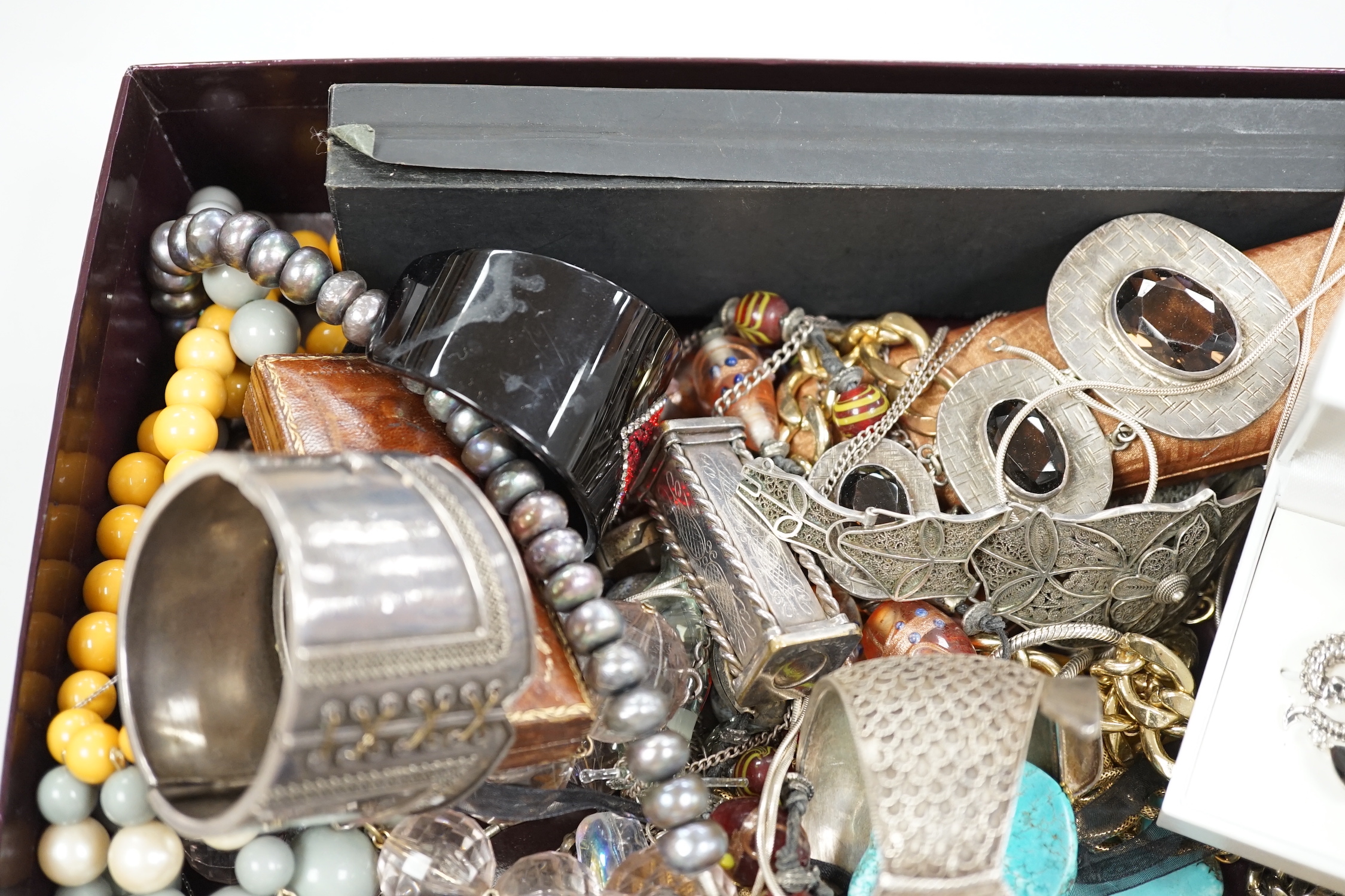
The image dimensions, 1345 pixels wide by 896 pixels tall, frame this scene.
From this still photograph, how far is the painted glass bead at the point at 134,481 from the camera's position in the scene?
3.44 ft

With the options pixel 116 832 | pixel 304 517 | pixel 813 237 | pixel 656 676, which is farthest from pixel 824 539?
pixel 116 832

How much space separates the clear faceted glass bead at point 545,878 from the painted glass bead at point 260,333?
513mm

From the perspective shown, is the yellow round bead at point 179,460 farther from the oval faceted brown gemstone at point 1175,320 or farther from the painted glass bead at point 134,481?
the oval faceted brown gemstone at point 1175,320

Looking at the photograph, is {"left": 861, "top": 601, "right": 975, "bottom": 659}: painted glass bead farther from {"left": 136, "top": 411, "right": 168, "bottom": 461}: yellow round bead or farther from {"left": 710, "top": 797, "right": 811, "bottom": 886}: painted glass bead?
{"left": 136, "top": 411, "right": 168, "bottom": 461}: yellow round bead

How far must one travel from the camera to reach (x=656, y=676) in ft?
3.12

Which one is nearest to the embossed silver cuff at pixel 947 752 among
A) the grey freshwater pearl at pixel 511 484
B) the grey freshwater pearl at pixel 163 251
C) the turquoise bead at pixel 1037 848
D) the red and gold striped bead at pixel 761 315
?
the turquoise bead at pixel 1037 848

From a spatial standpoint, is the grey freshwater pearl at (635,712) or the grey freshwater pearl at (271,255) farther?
the grey freshwater pearl at (271,255)

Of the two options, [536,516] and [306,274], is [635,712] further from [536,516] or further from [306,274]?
[306,274]

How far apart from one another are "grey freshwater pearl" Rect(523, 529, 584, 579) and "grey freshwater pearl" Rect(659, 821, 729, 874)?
0.21 m

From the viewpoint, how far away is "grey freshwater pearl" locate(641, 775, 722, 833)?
86 cm

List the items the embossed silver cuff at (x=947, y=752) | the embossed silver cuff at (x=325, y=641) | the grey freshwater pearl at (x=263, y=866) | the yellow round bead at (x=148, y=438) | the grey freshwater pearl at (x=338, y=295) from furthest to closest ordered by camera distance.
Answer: the yellow round bead at (x=148, y=438)
the grey freshwater pearl at (x=338, y=295)
the grey freshwater pearl at (x=263, y=866)
the embossed silver cuff at (x=947, y=752)
the embossed silver cuff at (x=325, y=641)

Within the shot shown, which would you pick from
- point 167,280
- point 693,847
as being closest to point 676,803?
point 693,847

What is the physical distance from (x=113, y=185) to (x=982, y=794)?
0.88 meters

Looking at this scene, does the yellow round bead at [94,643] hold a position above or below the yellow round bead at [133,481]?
below
